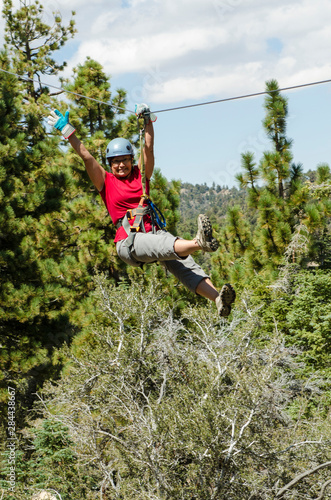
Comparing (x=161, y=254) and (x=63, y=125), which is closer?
(x=161, y=254)

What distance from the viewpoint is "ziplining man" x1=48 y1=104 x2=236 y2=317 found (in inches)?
142

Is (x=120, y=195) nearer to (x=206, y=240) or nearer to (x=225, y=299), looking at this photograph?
(x=206, y=240)

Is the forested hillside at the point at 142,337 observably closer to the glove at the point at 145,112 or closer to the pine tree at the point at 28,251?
the pine tree at the point at 28,251

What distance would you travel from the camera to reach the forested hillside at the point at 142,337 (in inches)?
266

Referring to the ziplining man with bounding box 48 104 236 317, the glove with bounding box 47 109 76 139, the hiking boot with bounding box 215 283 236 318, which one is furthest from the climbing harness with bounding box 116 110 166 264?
the hiking boot with bounding box 215 283 236 318

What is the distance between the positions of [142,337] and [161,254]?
18.6 ft

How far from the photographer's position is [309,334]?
11.4 meters

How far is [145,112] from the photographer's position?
13.7 feet

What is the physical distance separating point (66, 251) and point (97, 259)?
1489 millimetres

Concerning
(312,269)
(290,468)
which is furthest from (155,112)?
(312,269)

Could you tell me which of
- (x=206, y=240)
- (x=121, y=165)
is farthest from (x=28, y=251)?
(x=206, y=240)

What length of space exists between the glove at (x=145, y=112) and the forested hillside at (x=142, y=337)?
386cm

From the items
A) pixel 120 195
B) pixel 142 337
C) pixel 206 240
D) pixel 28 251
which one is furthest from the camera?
pixel 28 251

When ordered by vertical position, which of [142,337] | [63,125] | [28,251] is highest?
[63,125]
